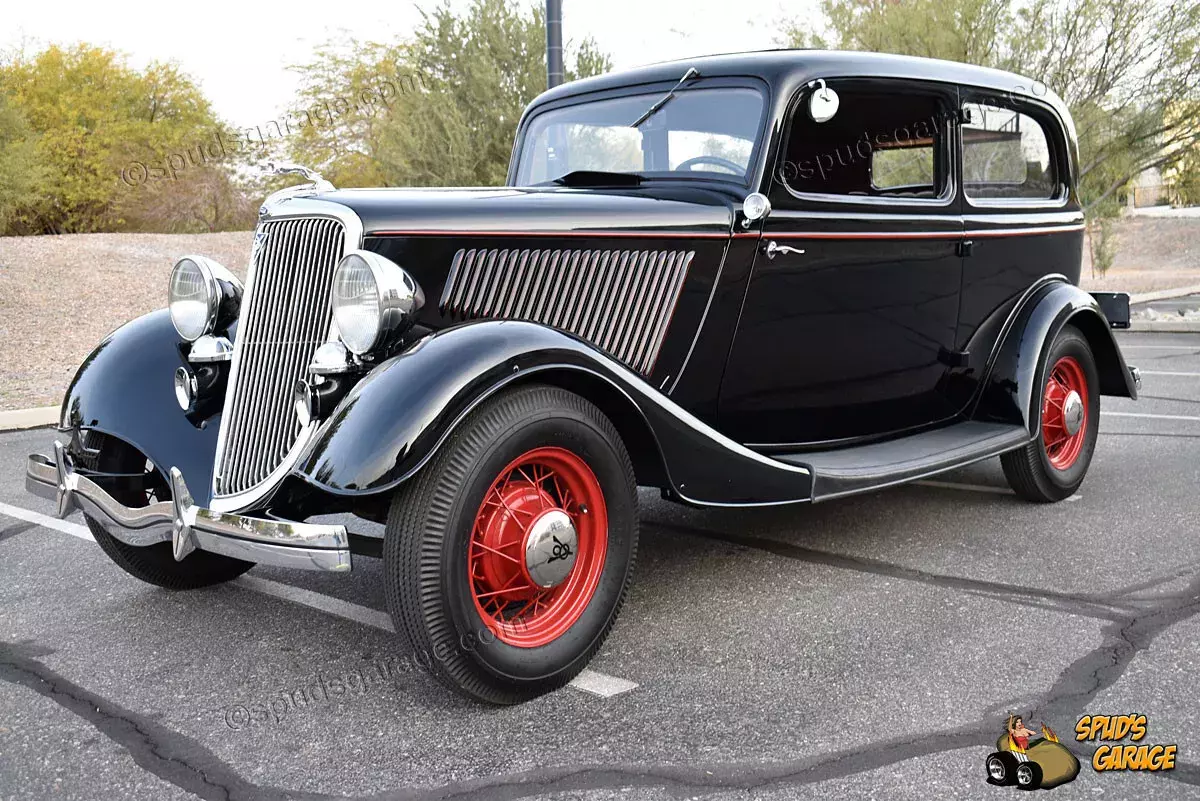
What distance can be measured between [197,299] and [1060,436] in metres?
3.72

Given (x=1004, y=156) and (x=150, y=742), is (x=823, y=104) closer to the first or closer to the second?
(x=1004, y=156)

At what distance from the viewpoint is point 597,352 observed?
2.97 m

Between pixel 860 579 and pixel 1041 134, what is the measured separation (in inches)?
102

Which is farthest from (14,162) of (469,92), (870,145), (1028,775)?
(1028,775)

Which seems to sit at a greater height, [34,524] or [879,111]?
[879,111]

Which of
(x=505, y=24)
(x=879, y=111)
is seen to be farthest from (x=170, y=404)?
(x=505, y=24)

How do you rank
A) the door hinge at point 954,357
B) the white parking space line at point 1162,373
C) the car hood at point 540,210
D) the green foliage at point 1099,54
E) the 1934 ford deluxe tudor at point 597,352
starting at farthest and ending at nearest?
the green foliage at point 1099,54, the white parking space line at point 1162,373, the door hinge at point 954,357, the car hood at point 540,210, the 1934 ford deluxe tudor at point 597,352

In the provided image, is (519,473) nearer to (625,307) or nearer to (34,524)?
(625,307)

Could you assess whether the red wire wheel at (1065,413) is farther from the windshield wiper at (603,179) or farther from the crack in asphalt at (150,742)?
the crack in asphalt at (150,742)

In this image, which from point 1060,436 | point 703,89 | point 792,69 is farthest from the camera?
point 1060,436

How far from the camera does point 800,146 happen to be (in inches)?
154

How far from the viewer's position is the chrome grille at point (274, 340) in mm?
2979

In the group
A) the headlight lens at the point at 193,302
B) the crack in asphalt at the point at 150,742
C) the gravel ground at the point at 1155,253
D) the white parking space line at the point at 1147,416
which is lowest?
the gravel ground at the point at 1155,253

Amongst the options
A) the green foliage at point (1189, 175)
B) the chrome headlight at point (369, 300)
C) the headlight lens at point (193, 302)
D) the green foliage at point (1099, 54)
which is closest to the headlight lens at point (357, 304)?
the chrome headlight at point (369, 300)
